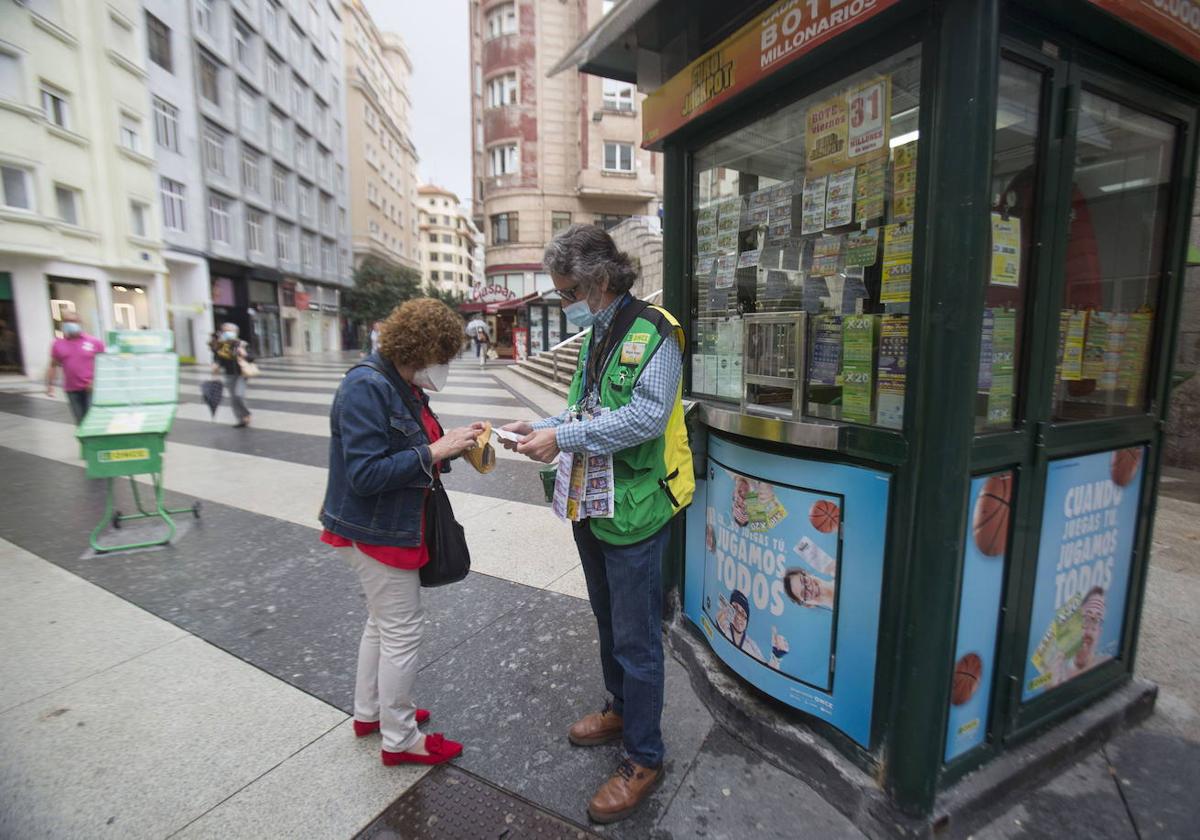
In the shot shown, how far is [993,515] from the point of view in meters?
1.89

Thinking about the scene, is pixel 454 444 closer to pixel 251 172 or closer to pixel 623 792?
pixel 623 792

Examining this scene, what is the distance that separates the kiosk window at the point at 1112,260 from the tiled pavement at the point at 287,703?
1.40 m

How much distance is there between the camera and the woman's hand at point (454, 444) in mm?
2070

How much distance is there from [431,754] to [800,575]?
→ 5.03 ft

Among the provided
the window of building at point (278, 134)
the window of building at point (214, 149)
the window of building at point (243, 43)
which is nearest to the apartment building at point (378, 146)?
the window of building at point (278, 134)

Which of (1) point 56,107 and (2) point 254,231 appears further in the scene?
(2) point 254,231

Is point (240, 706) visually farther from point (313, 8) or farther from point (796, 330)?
point (313, 8)

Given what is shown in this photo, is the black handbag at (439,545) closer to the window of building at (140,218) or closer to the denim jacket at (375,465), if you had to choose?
the denim jacket at (375,465)

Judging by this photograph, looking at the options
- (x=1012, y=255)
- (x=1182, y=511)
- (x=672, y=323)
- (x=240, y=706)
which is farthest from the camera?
(x=1182, y=511)

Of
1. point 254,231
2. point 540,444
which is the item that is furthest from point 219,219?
point 540,444

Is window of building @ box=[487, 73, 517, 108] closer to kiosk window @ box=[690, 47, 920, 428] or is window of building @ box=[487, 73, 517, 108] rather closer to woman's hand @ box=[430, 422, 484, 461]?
kiosk window @ box=[690, 47, 920, 428]

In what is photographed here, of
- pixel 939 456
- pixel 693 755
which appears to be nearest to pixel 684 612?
pixel 693 755

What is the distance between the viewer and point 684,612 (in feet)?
9.74

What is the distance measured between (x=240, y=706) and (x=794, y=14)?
3.45m
